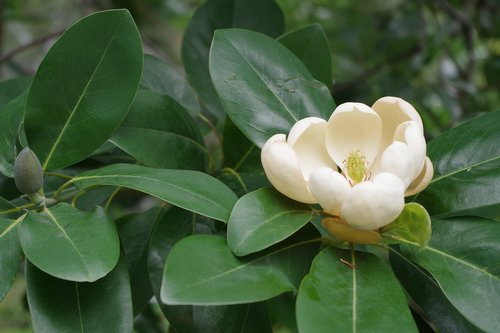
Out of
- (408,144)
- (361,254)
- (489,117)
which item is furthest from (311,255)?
(489,117)

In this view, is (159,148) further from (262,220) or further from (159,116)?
(262,220)

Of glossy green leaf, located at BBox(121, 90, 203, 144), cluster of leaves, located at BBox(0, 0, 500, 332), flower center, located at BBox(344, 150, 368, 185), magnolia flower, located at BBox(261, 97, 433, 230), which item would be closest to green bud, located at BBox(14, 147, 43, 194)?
cluster of leaves, located at BBox(0, 0, 500, 332)

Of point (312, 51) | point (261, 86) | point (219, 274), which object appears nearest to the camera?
point (219, 274)

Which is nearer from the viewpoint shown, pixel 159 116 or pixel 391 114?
pixel 391 114

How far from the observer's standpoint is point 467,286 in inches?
27.9

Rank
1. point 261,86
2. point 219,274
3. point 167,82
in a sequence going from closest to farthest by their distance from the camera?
point 219,274, point 261,86, point 167,82

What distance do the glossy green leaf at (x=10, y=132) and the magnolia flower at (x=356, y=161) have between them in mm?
336

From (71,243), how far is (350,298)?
0.30 metres

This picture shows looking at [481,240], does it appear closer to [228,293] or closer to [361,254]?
[361,254]

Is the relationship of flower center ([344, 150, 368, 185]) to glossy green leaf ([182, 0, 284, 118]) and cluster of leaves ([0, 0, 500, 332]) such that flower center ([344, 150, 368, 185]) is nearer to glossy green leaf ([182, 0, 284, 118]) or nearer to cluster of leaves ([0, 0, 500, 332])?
cluster of leaves ([0, 0, 500, 332])

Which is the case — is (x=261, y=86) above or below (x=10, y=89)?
above

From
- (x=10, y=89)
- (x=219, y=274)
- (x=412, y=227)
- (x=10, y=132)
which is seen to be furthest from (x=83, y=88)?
(x=412, y=227)

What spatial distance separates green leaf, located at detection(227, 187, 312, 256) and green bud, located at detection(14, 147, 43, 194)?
25cm

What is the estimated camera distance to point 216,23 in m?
1.19
